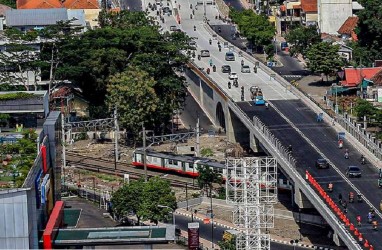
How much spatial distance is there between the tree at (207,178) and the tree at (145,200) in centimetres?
1125

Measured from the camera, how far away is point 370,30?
184125mm

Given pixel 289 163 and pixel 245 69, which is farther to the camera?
pixel 245 69

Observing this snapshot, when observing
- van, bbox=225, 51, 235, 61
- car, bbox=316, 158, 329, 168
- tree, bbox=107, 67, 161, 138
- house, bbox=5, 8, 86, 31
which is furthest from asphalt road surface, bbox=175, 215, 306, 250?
house, bbox=5, 8, 86, 31

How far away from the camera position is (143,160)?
5709 inches

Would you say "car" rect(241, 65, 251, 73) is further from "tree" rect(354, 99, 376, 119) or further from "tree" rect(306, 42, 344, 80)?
"tree" rect(354, 99, 376, 119)

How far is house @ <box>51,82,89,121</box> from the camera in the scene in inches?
6540

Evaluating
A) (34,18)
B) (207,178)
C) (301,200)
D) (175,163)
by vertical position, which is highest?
(34,18)

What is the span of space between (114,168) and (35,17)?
56.0 meters

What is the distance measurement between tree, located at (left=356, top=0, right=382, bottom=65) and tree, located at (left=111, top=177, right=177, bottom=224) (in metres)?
67.7

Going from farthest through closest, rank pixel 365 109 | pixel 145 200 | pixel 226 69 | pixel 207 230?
pixel 226 69, pixel 365 109, pixel 207 230, pixel 145 200

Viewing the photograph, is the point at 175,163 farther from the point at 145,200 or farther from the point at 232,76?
the point at 232,76

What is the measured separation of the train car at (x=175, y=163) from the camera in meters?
139

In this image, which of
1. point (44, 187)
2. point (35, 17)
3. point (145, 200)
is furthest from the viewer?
point (35, 17)

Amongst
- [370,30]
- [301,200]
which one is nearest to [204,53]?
[370,30]
